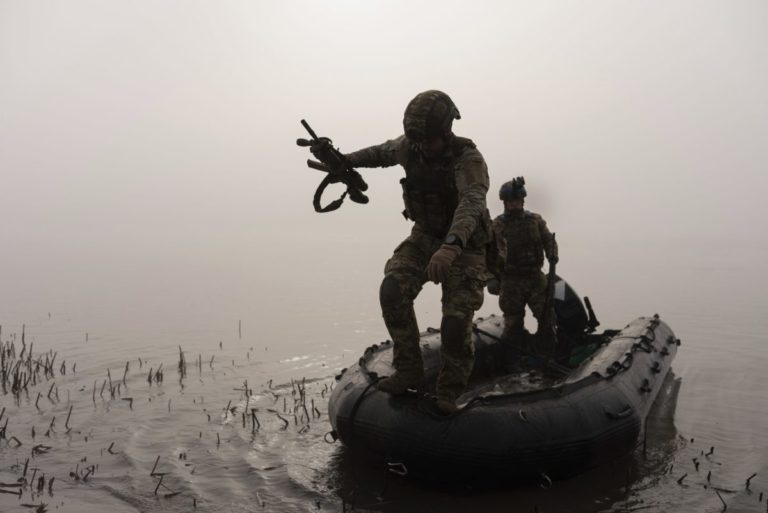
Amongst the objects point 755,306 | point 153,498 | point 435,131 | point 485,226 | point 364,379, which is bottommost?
point 755,306

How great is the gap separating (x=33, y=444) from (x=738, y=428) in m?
7.76

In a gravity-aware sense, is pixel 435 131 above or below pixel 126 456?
above

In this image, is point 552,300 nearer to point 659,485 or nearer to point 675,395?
point 675,395

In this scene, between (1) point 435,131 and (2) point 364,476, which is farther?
(2) point 364,476

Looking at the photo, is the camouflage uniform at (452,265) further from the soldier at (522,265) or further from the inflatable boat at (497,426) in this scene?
the soldier at (522,265)

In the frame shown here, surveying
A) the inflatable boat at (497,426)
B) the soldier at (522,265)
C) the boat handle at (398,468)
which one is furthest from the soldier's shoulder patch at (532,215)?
the boat handle at (398,468)

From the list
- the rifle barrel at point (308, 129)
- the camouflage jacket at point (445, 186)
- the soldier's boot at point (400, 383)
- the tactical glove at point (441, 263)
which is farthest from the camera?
the rifle barrel at point (308, 129)

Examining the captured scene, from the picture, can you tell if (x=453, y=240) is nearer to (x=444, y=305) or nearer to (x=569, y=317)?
(x=444, y=305)

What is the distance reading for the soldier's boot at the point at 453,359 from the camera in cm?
518

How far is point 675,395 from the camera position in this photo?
8930 mm

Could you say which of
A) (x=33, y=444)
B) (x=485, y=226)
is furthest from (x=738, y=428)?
(x=33, y=444)

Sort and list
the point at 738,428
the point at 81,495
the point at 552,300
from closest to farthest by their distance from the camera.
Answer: the point at 81,495 < the point at 738,428 < the point at 552,300

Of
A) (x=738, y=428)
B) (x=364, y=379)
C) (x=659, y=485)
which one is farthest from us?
(x=738, y=428)

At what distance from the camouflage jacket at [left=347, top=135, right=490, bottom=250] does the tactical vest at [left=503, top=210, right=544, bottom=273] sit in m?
3.49
